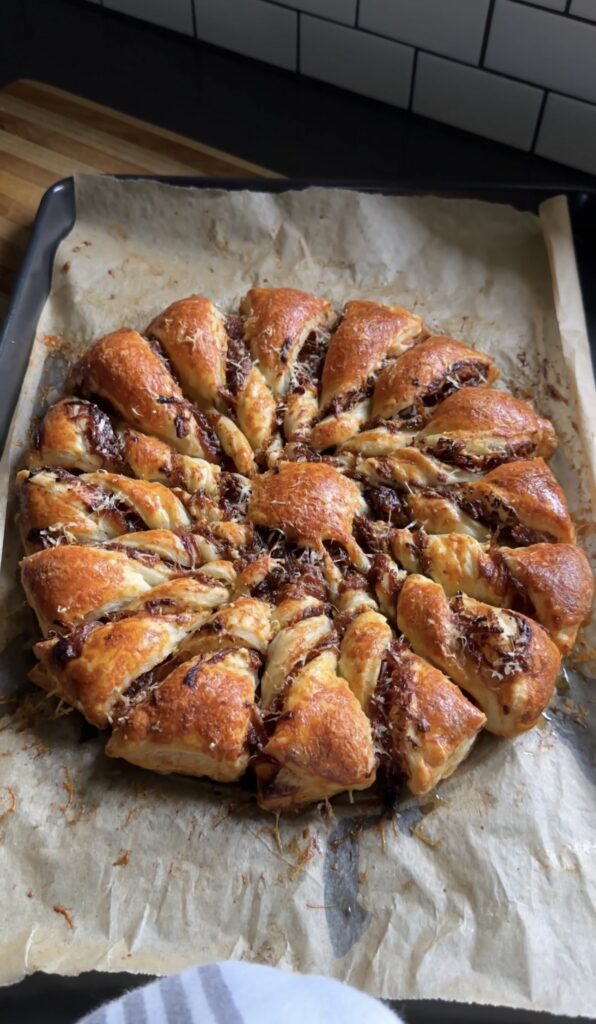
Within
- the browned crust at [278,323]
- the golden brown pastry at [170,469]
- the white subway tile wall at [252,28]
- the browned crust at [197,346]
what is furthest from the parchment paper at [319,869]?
the white subway tile wall at [252,28]

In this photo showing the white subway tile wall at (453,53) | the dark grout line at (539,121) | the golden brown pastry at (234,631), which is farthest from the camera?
the dark grout line at (539,121)

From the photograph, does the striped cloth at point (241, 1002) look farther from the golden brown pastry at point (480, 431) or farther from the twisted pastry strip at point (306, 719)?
the golden brown pastry at point (480, 431)

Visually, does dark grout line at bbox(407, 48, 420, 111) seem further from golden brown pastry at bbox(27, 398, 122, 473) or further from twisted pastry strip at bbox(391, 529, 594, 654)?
twisted pastry strip at bbox(391, 529, 594, 654)

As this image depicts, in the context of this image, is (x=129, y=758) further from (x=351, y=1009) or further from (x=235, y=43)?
(x=235, y=43)

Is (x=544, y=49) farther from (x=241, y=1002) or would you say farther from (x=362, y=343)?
(x=241, y=1002)

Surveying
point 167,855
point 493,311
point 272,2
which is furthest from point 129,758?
point 272,2

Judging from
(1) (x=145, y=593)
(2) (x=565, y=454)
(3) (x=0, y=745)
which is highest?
(2) (x=565, y=454)
